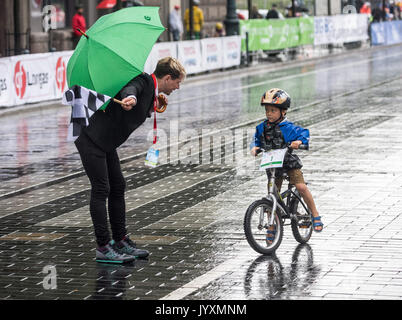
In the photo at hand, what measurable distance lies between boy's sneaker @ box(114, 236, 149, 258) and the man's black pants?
4cm

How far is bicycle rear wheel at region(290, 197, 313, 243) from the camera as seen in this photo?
867 cm

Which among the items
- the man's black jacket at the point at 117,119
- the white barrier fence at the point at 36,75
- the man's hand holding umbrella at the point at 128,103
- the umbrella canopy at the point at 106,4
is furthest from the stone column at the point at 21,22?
the man's hand holding umbrella at the point at 128,103

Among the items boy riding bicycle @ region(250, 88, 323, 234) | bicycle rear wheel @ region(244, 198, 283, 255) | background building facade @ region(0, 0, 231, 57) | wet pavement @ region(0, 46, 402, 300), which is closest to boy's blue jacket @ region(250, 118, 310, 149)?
boy riding bicycle @ region(250, 88, 323, 234)

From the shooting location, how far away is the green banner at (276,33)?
115 ft

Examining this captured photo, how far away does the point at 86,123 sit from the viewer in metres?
7.92

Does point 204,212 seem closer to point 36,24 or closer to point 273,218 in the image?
point 273,218

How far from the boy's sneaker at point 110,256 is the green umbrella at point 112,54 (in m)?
1.19

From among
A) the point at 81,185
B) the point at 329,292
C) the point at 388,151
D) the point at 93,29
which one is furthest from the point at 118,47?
the point at 388,151

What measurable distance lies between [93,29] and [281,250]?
2.42 meters

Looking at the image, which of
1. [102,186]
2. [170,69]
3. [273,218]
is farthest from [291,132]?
[102,186]

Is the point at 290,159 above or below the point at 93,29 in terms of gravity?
below

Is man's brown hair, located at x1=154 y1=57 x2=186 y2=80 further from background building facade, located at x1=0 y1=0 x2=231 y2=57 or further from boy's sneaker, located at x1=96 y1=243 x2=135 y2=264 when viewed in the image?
background building facade, located at x1=0 y1=0 x2=231 y2=57
